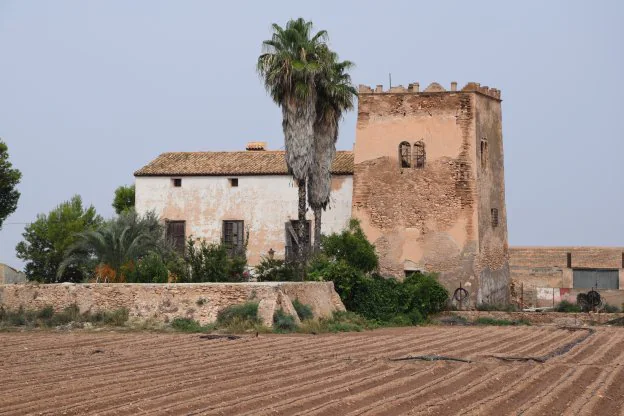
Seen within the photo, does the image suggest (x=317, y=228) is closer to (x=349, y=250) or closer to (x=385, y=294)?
(x=349, y=250)

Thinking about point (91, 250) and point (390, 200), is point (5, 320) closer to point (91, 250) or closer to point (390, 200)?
point (91, 250)

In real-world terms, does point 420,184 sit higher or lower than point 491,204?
higher

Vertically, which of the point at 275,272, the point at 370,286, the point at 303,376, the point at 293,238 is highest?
the point at 293,238

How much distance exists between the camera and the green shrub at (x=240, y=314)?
25.8m

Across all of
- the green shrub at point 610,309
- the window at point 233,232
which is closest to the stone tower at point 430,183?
the green shrub at point 610,309

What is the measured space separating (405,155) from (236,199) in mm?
6399

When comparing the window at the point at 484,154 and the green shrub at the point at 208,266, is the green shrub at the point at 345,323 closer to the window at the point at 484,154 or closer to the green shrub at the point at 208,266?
the green shrub at the point at 208,266

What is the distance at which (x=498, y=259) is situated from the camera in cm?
3450

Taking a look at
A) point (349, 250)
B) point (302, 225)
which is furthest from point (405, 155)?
point (302, 225)

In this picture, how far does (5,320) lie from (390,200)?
1232 cm

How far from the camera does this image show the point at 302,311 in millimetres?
27234

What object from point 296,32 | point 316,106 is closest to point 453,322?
point 316,106

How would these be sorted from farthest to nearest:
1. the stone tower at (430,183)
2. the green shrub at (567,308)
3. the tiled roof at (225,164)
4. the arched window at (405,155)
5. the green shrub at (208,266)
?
the tiled roof at (225,164) < the arched window at (405,155) < the green shrub at (567,308) < the stone tower at (430,183) < the green shrub at (208,266)

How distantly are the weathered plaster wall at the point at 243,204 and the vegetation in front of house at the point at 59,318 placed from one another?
9600mm
